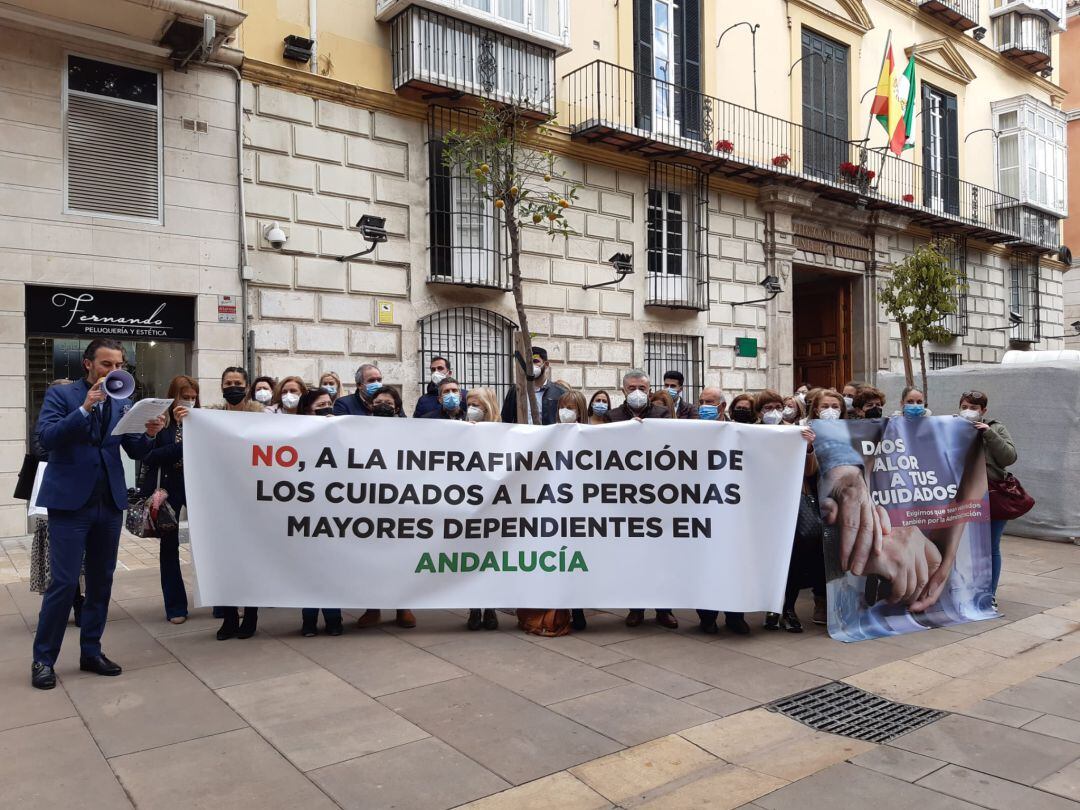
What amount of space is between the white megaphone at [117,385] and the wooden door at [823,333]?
61.0ft

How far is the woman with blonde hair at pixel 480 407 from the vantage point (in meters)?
6.23

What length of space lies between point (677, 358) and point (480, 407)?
10720 mm

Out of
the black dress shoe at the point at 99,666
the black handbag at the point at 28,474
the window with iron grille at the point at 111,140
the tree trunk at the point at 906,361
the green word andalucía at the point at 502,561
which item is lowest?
the black dress shoe at the point at 99,666

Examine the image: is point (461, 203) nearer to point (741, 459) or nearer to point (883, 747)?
point (741, 459)

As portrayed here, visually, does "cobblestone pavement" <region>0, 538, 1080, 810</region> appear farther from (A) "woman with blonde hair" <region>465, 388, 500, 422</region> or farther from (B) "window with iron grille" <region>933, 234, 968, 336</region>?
(B) "window with iron grille" <region>933, 234, 968, 336</region>

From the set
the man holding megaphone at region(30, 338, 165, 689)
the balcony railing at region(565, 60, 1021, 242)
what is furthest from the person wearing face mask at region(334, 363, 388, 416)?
the balcony railing at region(565, 60, 1021, 242)

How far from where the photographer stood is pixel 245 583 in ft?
18.1

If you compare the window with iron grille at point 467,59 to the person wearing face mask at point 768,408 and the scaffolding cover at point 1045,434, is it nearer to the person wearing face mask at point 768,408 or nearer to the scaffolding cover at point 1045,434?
the person wearing face mask at point 768,408

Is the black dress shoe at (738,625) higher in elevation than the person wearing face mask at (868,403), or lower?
lower

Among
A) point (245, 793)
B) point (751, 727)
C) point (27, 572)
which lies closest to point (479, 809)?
point (245, 793)

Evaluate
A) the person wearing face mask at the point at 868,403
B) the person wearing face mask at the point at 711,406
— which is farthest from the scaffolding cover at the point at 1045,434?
the person wearing face mask at the point at 711,406

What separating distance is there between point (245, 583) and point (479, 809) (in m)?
2.70

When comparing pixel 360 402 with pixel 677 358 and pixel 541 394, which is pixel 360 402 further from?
pixel 677 358

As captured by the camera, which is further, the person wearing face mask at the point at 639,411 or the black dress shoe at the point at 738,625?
the person wearing face mask at the point at 639,411
